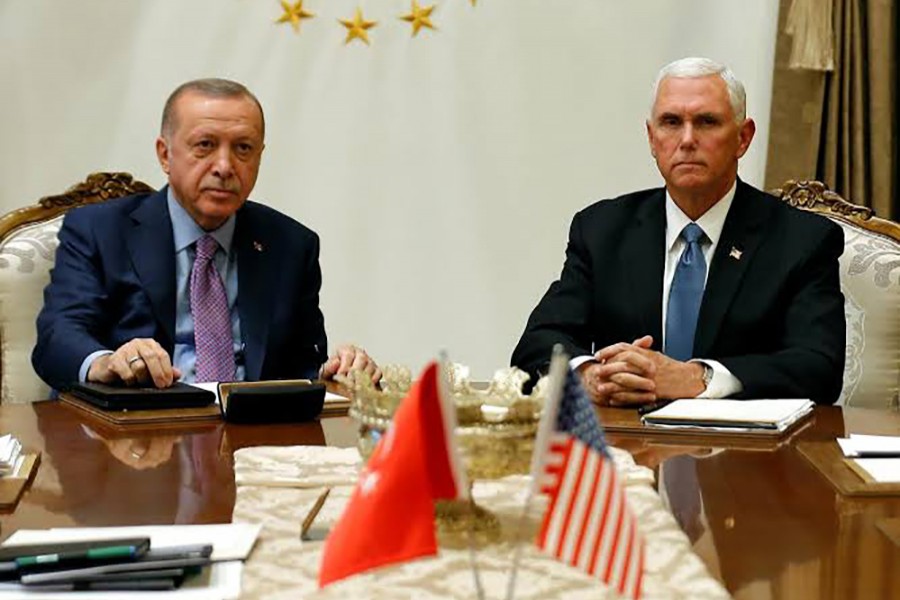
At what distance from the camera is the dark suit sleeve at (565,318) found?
3105mm

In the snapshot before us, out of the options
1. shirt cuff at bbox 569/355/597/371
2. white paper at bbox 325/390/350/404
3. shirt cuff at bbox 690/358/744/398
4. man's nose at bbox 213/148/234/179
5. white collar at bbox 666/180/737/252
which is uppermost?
man's nose at bbox 213/148/234/179

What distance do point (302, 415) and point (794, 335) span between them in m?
1.25

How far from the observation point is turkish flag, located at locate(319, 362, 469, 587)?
1.05 meters

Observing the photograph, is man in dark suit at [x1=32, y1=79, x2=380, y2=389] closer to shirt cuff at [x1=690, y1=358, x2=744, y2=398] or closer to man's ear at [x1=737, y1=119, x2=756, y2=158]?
shirt cuff at [x1=690, y1=358, x2=744, y2=398]

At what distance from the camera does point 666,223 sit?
333cm

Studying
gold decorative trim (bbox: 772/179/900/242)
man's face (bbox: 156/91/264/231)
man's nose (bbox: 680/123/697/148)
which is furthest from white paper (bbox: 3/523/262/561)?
gold decorative trim (bbox: 772/179/900/242)

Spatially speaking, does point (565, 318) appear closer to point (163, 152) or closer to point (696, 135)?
point (696, 135)

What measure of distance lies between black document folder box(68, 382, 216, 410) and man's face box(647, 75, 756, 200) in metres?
1.36

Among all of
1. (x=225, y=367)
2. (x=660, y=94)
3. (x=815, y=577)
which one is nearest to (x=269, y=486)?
(x=815, y=577)

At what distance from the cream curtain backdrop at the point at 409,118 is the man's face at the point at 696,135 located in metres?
1.48

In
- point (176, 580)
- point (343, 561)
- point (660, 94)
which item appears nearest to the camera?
point (343, 561)

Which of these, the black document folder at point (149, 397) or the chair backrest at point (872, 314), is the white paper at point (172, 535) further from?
the chair backrest at point (872, 314)

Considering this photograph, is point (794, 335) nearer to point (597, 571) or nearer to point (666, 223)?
point (666, 223)

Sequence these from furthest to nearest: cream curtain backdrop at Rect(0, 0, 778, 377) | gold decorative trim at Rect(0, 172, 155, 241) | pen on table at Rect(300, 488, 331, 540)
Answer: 1. cream curtain backdrop at Rect(0, 0, 778, 377)
2. gold decorative trim at Rect(0, 172, 155, 241)
3. pen on table at Rect(300, 488, 331, 540)
